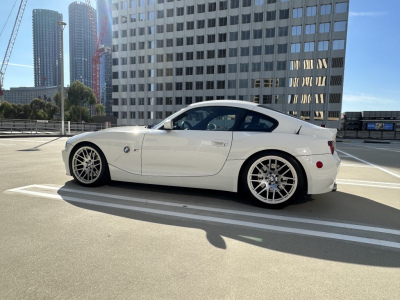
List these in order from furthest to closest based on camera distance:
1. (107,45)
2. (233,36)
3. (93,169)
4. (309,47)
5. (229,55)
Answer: (107,45) → (229,55) → (233,36) → (309,47) → (93,169)

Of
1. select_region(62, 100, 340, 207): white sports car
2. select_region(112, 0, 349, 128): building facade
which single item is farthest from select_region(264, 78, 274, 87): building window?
select_region(62, 100, 340, 207): white sports car

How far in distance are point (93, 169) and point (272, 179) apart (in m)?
2.99

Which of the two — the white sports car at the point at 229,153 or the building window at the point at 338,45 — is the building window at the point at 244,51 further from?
the white sports car at the point at 229,153

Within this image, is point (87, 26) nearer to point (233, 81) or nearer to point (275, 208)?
point (233, 81)

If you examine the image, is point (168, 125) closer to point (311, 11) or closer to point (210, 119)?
point (210, 119)

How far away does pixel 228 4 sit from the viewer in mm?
56438

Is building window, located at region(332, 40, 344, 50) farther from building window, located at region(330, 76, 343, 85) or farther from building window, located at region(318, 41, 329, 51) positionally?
building window, located at region(330, 76, 343, 85)

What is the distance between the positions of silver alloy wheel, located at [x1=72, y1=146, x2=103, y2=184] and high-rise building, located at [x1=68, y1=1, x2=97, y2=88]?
185m

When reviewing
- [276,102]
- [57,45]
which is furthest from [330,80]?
[57,45]

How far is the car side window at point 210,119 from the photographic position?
3844mm

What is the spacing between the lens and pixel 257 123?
3752 mm

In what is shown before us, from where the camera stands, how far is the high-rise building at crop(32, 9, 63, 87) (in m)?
135

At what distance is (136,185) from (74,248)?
243cm

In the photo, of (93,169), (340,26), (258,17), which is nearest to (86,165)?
(93,169)
